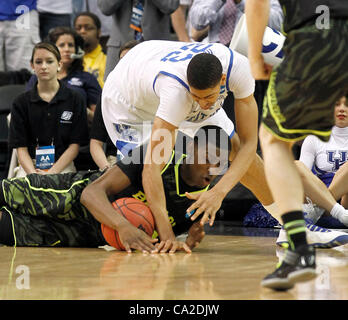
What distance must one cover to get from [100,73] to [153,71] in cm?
296

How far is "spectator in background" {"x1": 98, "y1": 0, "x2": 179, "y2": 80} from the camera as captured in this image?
6.11 m

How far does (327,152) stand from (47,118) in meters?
2.26

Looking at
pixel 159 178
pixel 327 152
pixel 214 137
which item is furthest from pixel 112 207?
pixel 327 152

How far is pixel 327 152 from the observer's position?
5590 millimetres

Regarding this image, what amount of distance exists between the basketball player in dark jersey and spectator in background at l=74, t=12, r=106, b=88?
8.69 feet

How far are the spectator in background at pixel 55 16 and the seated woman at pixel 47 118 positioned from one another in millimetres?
1342

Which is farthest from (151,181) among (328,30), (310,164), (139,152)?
(310,164)

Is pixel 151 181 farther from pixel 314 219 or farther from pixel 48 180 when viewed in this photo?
pixel 314 219

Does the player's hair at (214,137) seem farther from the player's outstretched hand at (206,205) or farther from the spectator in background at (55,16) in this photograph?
the spectator in background at (55,16)

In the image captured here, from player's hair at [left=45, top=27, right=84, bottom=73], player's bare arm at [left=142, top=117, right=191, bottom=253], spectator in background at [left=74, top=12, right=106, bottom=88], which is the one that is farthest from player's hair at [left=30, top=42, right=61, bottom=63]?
player's bare arm at [left=142, top=117, right=191, bottom=253]

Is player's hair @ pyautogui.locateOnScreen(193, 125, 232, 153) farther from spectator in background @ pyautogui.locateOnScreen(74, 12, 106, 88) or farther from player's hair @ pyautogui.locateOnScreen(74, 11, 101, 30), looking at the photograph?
player's hair @ pyautogui.locateOnScreen(74, 11, 101, 30)

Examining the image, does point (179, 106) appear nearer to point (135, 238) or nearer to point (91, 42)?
point (135, 238)

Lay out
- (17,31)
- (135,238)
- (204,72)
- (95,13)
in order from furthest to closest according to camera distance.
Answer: (95,13) → (17,31) → (135,238) → (204,72)

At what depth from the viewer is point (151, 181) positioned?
3867 mm
